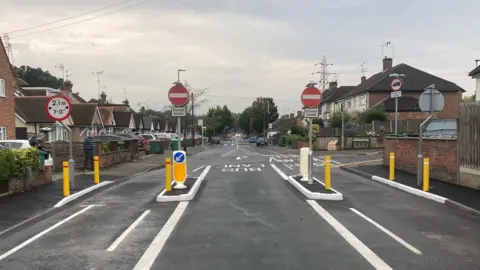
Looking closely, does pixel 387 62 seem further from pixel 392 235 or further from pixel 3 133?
pixel 392 235

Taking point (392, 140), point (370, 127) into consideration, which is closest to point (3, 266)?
point (392, 140)

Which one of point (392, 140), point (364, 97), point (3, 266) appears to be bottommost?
point (3, 266)

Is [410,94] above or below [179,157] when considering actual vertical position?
above

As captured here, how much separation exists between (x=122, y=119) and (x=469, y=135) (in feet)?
202

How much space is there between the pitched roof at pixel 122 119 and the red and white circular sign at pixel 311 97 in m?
57.7

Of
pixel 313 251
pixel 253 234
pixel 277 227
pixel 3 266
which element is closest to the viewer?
pixel 3 266

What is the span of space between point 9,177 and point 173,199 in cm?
462

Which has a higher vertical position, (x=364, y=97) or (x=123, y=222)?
(x=364, y=97)

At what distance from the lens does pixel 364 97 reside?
187 feet

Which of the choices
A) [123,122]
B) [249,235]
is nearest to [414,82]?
[123,122]

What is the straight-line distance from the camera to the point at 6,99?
27.8m

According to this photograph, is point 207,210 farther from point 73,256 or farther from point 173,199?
point 73,256

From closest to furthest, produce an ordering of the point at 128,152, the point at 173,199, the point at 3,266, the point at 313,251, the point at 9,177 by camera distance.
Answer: the point at 3,266, the point at 313,251, the point at 173,199, the point at 9,177, the point at 128,152

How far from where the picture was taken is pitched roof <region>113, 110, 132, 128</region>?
69000 mm
